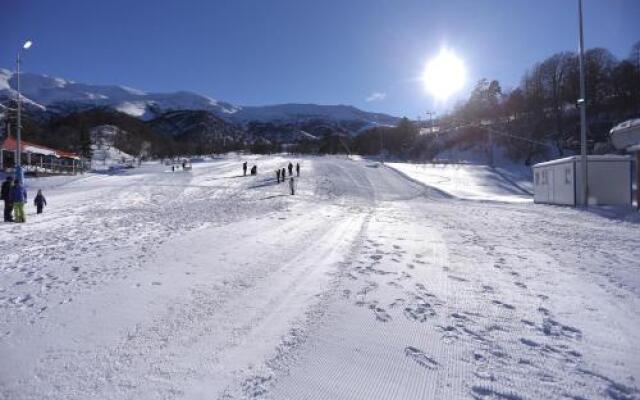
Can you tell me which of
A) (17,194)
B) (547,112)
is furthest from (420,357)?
(547,112)

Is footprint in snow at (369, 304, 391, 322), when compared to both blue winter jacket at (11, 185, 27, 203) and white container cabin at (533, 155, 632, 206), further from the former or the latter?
white container cabin at (533, 155, 632, 206)

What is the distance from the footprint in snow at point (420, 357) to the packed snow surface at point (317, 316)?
24 millimetres

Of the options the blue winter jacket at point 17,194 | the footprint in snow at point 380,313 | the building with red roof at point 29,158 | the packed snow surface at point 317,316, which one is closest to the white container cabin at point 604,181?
the packed snow surface at point 317,316

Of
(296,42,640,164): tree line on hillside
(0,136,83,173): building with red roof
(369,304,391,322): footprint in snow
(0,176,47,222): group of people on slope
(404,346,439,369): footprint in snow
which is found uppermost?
(296,42,640,164): tree line on hillside

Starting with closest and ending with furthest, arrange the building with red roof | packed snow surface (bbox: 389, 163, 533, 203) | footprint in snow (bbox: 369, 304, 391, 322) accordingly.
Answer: footprint in snow (bbox: 369, 304, 391, 322), packed snow surface (bbox: 389, 163, 533, 203), the building with red roof

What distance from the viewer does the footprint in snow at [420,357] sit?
4.36 metres

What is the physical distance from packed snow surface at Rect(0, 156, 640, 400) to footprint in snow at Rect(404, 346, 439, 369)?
0.02 meters

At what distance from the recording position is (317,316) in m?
5.72

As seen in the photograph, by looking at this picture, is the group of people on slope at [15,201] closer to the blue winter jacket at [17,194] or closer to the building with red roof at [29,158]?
the blue winter jacket at [17,194]

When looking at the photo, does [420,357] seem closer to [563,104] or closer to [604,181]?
[604,181]

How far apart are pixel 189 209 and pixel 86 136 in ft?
302

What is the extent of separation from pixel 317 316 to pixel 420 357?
158cm

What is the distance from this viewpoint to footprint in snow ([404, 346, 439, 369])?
14.3 ft

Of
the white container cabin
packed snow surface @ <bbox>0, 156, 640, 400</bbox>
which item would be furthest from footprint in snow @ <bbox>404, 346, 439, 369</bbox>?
the white container cabin
